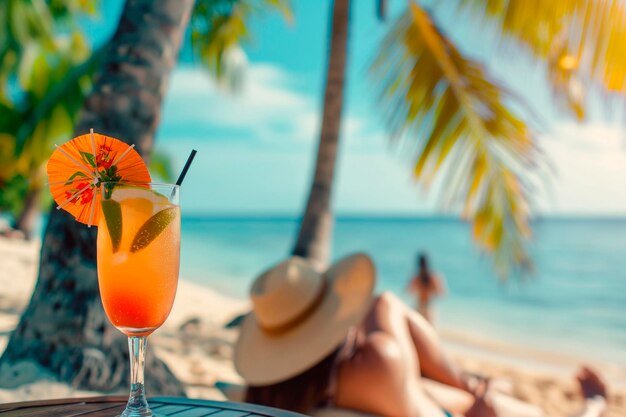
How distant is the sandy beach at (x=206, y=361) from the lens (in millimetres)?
3170

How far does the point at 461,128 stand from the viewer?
4.32 m

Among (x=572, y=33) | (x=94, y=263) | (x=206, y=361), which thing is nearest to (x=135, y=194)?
(x=94, y=263)

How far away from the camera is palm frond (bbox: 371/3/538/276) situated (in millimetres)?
4164

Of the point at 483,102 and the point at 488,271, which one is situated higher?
A: the point at 483,102

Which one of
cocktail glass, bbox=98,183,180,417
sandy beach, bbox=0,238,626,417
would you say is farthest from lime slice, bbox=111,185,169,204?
sandy beach, bbox=0,238,626,417

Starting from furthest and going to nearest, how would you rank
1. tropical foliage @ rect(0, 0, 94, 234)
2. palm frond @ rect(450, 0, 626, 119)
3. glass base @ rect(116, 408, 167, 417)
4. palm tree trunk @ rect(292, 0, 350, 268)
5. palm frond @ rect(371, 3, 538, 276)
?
tropical foliage @ rect(0, 0, 94, 234) → palm tree trunk @ rect(292, 0, 350, 268) → palm frond @ rect(371, 3, 538, 276) → palm frond @ rect(450, 0, 626, 119) → glass base @ rect(116, 408, 167, 417)

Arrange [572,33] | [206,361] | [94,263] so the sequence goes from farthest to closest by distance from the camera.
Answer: [206,361]
[572,33]
[94,263]

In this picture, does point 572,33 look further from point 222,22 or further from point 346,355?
point 222,22

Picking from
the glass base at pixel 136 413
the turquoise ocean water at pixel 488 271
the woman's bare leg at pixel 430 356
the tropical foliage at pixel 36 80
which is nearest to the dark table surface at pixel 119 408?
the glass base at pixel 136 413

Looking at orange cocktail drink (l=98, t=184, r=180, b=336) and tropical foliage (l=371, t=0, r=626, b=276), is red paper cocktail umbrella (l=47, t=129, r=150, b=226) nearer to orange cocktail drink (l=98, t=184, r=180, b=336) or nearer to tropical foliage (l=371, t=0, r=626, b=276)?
orange cocktail drink (l=98, t=184, r=180, b=336)

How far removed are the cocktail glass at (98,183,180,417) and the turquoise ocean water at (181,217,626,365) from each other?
2.91 meters

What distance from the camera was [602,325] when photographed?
12250 millimetres

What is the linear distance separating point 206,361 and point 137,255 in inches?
125

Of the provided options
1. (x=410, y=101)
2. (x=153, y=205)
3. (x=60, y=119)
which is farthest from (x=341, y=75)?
(x=60, y=119)
